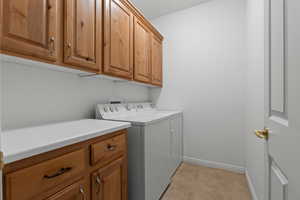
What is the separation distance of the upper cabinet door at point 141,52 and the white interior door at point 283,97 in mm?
1389

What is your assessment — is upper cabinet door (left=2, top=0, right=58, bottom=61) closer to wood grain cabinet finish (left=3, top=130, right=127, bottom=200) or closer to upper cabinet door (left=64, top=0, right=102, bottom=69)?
upper cabinet door (left=64, top=0, right=102, bottom=69)

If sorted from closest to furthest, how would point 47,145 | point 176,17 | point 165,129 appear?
point 47,145, point 165,129, point 176,17

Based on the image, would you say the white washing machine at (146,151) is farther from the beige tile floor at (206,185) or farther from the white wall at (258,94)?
the white wall at (258,94)

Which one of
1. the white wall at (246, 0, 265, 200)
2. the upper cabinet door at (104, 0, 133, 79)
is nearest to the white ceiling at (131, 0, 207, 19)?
the upper cabinet door at (104, 0, 133, 79)

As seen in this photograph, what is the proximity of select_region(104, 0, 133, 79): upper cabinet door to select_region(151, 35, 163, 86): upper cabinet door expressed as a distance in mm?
640

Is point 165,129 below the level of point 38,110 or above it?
below

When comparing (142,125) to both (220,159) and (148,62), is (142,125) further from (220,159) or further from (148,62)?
(220,159)

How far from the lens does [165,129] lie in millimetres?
1743

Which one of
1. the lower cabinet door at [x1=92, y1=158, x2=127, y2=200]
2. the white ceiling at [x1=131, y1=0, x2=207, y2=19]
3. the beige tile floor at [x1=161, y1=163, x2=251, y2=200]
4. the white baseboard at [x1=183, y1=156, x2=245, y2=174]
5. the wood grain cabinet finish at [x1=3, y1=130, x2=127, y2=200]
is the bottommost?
the beige tile floor at [x1=161, y1=163, x2=251, y2=200]

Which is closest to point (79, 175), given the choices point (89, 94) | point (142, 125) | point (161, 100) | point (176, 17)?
point (142, 125)

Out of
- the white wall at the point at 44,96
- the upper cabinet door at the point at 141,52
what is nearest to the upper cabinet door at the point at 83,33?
the white wall at the point at 44,96

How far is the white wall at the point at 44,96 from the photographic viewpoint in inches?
38.4

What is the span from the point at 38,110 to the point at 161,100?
1.96 metres

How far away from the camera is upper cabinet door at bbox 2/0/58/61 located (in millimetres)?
736
